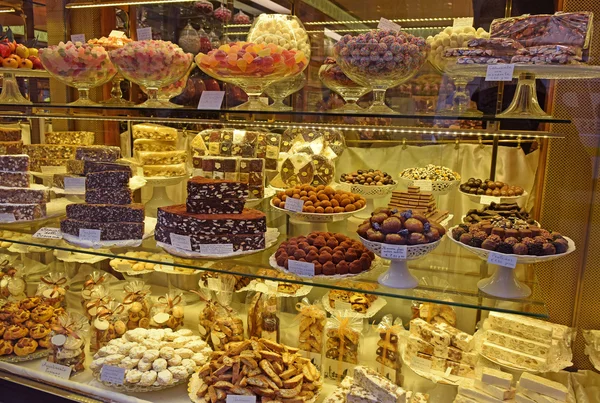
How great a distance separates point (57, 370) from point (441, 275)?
1.73 metres

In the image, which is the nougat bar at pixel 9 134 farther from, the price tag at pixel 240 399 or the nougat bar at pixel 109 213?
the price tag at pixel 240 399

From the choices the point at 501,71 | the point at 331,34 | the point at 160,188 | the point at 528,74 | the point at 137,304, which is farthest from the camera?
the point at 331,34

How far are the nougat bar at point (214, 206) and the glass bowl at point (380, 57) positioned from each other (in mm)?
681

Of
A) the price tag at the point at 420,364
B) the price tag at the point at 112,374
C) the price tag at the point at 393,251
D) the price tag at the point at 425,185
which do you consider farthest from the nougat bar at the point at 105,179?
the price tag at the point at 420,364

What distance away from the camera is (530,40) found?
172 cm

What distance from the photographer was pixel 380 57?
1.78 m

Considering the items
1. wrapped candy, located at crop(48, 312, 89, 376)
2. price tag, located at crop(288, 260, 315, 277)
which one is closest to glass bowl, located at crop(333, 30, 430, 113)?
price tag, located at crop(288, 260, 315, 277)

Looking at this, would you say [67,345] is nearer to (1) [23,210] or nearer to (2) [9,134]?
(1) [23,210]

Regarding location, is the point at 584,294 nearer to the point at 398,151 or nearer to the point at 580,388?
the point at 580,388

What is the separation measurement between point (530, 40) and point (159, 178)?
73.2 inches

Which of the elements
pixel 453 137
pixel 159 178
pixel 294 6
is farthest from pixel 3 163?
pixel 453 137

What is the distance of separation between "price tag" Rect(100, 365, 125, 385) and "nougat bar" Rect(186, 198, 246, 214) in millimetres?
776

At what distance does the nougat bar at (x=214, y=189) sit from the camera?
2.09 metres

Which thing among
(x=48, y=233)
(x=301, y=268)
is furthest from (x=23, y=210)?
(x=301, y=268)
